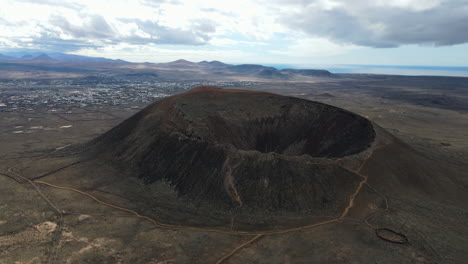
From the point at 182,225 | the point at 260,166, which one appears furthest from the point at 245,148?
the point at 182,225

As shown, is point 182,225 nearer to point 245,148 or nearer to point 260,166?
point 260,166

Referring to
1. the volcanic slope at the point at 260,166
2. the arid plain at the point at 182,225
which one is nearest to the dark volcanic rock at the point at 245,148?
the volcanic slope at the point at 260,166

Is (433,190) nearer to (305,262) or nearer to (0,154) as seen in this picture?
(305,262)

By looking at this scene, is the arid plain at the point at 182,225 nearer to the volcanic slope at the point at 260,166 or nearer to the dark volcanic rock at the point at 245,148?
the volcanic slope at the point at 260,166

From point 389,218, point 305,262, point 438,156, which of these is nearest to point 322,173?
point 389,218

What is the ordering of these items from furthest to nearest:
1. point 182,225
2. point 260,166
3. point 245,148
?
point 245,148
point 260,166
point 182,225

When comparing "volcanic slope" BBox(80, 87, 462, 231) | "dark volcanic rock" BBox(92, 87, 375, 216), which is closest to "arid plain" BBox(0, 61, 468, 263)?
"volcanic slope" BBox(80, 87, 462, 231)

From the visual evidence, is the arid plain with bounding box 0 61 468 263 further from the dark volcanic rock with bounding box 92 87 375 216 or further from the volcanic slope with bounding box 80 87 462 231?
the dark volcanic rock with bounding box 92 87 375 216
